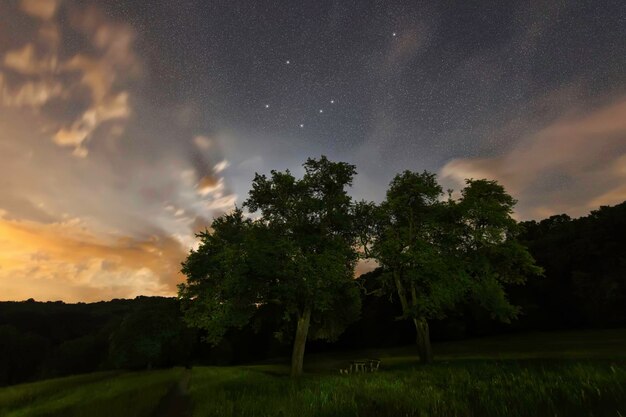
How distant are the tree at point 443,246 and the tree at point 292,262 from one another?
397cm

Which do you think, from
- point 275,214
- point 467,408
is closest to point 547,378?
point 467,408

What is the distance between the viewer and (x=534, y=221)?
75625mm

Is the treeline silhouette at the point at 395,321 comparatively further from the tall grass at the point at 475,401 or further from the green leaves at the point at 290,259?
the tall grass at the point at 475,401

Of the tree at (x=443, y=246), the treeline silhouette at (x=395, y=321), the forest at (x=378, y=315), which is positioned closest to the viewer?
the tree at (x=443, y=246)

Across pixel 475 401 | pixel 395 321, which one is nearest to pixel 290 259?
pixel 475 401

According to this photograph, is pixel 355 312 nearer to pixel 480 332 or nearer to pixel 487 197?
pixel 487 197

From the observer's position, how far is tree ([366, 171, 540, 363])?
27.1 metres

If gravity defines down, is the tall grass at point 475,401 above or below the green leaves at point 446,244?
below

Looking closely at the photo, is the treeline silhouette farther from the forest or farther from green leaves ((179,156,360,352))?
green leaves ((179,156,360,352))

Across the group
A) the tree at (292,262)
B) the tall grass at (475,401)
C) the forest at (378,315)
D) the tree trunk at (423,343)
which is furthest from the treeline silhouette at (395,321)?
the tall grass at (475,401)

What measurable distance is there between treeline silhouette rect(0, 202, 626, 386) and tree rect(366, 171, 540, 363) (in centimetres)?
360

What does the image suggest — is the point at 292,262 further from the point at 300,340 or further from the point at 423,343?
the point at 423,343

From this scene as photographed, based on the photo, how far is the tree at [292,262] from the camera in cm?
2458

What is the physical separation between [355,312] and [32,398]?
24358mm
